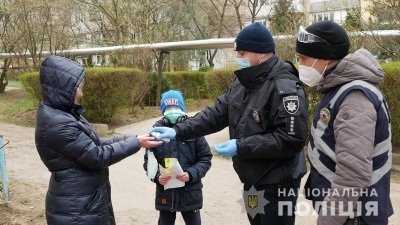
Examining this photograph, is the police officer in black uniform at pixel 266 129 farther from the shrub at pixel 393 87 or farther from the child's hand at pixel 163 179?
the shrub at pixel 393 87

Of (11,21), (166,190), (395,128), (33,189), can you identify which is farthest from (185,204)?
(11,21)

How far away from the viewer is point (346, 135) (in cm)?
211

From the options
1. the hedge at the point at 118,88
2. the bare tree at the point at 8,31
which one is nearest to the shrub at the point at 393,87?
the hedge at the point at 118,88

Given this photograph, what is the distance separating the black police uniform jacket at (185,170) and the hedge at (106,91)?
8463 mm

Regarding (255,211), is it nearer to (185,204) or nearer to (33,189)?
(185,204)

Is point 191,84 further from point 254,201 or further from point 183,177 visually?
point 254,201

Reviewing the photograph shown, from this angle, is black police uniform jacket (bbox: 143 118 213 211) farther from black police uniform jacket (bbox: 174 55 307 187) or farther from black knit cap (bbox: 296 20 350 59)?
black knit cap (bbox: 296 20 350 59)

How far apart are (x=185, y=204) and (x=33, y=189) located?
3.44m

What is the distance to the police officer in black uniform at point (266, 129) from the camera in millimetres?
2648

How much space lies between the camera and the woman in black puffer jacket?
2.83 m

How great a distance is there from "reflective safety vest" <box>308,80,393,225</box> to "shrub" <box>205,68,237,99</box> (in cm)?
799

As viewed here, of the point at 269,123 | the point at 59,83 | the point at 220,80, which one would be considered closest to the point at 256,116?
the point at 269,123

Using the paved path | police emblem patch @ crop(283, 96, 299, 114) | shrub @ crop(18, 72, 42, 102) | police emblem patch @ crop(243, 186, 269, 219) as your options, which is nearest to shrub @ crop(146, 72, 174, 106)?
shrub @ crop(18, 72, 42, 102)

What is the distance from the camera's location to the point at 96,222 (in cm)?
296
